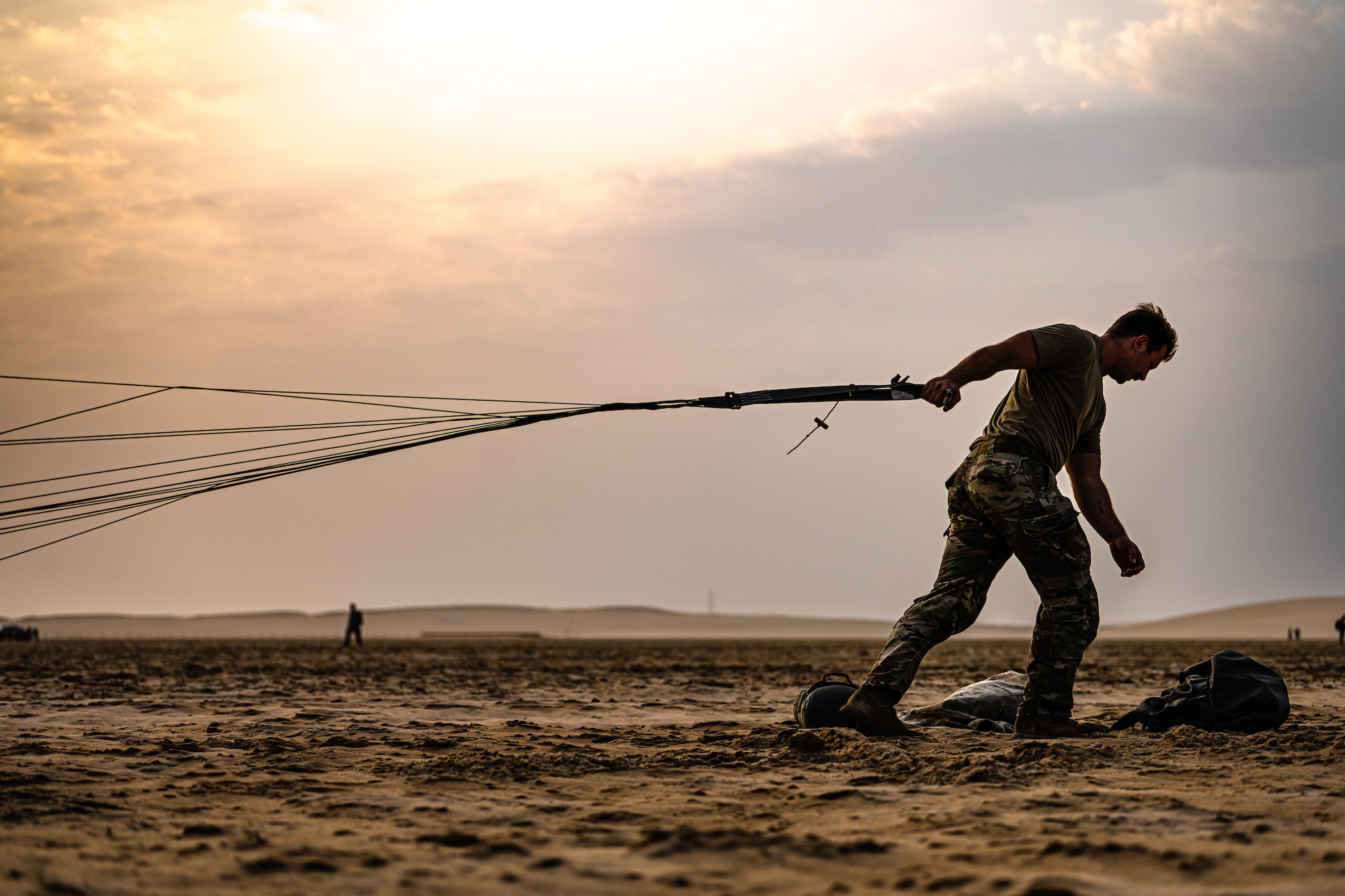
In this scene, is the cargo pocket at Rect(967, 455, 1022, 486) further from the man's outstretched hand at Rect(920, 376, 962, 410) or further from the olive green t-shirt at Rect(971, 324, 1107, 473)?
the man's outstretched hand at Rect(920, 376, 962, 410)

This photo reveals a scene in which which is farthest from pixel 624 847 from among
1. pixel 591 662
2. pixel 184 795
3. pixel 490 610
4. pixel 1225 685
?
pixel 490 610

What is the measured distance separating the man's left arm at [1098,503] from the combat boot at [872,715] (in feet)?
4.60

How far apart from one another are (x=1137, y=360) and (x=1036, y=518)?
1.08 metres

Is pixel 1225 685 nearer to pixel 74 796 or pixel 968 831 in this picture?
pixel 968 831

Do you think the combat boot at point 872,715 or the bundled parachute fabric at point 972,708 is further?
the bundled parachute fabric at point 972,708

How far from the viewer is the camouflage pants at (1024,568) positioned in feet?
18.4

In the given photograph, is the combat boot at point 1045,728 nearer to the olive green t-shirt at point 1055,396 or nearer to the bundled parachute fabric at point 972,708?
the bundled parachute fabric at point 972,708

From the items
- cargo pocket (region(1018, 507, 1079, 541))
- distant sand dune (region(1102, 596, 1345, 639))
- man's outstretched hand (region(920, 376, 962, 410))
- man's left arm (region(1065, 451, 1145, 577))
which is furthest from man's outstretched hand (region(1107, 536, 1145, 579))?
distant sand dune (region(1102, 596, 1345, 639))

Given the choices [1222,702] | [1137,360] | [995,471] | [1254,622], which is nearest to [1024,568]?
[995,471]

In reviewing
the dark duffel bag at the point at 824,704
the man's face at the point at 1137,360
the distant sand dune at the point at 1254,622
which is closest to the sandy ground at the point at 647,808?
Answer: the dark duffel bag at the point at 824,704

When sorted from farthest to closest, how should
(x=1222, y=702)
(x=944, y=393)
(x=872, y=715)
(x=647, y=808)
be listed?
1. (x=1222, y=702)
2. (x=872, y=715)
3. (x=944, y=393)
4. (x=647, y=808)

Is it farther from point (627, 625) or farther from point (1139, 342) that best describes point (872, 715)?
point (627, 625)

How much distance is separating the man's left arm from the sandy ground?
3.08ft

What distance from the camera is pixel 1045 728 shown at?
576cm
